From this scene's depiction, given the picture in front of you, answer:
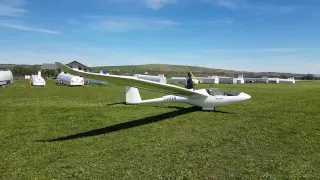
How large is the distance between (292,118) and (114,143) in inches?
400

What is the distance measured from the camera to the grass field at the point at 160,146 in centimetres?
712

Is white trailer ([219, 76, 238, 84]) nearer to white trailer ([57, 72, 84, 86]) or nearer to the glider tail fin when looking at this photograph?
white trailer ([57, 72, 84, 86])

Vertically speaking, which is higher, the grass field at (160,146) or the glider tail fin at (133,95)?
the glider tail fin at (133,95)

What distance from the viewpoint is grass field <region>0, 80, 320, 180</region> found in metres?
7.12

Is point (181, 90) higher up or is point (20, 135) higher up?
point (181, 90)

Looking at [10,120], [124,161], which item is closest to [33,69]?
[10,120]

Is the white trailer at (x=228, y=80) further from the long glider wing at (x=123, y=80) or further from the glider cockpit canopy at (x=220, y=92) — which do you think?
the long glider wing at (x=123, y=80)

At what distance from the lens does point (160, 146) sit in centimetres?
953

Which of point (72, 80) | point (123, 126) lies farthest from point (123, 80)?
point (72, 80)

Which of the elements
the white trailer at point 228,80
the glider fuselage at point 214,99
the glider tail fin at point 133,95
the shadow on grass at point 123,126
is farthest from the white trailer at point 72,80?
the white trailer at point 228,80

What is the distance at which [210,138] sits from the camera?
35.2ft

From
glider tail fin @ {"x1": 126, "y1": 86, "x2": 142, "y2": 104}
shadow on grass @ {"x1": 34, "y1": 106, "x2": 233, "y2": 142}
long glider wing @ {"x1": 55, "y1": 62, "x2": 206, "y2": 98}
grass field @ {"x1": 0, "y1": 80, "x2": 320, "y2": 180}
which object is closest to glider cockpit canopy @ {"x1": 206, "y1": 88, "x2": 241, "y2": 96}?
long glider wing @ {"x1": 55, "y1": 62, "x2": 206, "y2": 98}

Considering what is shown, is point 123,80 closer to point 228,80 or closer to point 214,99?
point 214,99

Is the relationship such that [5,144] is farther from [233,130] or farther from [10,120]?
[233,130]
